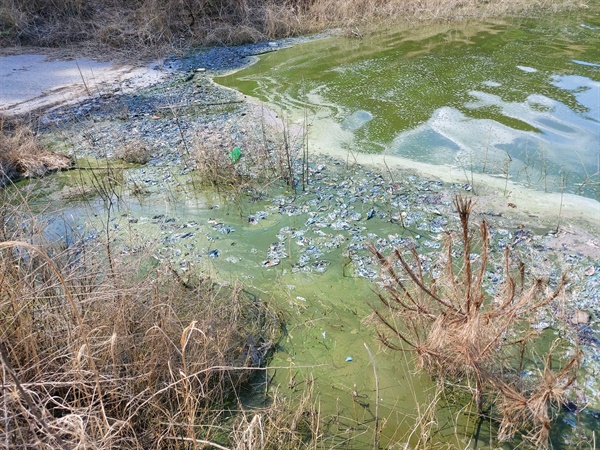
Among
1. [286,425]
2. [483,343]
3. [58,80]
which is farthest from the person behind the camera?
[58,80]

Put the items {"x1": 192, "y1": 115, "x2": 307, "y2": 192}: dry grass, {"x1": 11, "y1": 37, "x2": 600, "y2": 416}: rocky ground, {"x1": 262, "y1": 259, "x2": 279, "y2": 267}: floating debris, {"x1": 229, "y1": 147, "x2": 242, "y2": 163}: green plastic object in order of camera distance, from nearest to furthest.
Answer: {"x1": 11, "y1": 37, "x2": 600, "y2": 416}: rocky ground → {"x1": 262, "y1": 259, "x2": 279, "y2": 267}: floating debris → {"x1": 192, "y1": 115, "x2": 307, "y2": 192}: dry grass → {"x1": 229, "y1": 147, "x2": 242, "y2": 163}: green plastic object

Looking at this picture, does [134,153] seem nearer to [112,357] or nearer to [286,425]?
[112,357]

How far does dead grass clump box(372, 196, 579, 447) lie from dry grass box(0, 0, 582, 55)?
27.8 ft

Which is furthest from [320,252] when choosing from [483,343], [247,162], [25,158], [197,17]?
[197,17]

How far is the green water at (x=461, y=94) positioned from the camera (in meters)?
5.45

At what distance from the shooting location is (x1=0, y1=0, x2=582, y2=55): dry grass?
982cm

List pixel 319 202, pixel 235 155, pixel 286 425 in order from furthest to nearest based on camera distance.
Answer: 1. pixel 235 155
2. pixel 319 202
3. pixel 286 425

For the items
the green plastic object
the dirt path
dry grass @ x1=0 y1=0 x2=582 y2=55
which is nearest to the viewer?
the green plastic object

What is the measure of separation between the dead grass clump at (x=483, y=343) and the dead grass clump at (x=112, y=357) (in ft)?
3.03

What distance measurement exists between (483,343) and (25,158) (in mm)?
4991

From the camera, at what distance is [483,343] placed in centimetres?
237

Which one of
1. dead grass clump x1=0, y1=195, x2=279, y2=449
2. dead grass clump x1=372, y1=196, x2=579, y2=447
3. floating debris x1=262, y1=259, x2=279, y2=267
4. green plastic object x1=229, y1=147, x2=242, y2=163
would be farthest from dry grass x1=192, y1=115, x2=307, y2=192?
dead grass clump x1=372, y1=196, x2=579, y2=447

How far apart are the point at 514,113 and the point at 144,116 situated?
4829 millimetres

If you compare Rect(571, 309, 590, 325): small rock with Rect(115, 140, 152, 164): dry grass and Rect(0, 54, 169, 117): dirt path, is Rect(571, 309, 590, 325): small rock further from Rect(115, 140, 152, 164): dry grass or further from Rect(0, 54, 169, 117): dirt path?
Rect(0, 54, 169, 117): dirt path
